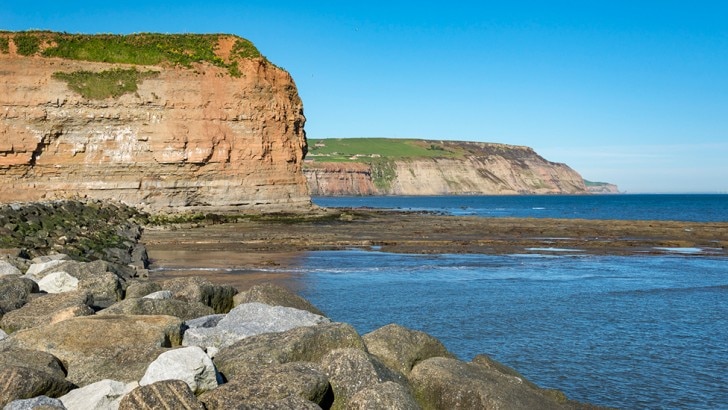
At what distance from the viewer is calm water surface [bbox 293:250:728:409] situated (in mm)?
10086

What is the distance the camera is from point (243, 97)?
50938mm

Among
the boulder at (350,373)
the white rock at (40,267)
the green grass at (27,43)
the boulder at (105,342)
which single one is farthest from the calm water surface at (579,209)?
the boulder at (350,373)

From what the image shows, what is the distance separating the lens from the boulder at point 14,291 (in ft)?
36.1

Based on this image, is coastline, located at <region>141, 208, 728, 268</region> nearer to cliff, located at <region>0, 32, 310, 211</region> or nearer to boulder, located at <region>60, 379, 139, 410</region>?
cliff, located at <region>0, 32, 310, 211</region>

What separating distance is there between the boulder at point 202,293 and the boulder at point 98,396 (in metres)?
4.69

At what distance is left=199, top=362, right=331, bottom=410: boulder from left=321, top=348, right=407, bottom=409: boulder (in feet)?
0.47

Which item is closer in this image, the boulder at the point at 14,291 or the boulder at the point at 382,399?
the boulder at the point at 382,399

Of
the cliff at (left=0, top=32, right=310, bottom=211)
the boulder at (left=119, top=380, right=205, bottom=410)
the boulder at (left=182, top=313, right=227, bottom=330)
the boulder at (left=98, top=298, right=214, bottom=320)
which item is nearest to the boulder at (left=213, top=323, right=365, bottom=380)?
the boulder at (left=119, top=380, right=205, bottom=410)

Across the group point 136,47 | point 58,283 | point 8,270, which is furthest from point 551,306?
point 136,47

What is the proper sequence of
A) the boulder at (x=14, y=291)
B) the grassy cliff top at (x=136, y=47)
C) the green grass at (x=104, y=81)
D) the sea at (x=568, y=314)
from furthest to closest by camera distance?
the grassy cliff top at (x=136, y=47), the green grass at (x=104, y=81), the boulder at (x=14, y=291), the sea at (x=568, y=314)

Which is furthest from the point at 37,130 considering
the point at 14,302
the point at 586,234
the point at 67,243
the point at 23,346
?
the point at 23,346

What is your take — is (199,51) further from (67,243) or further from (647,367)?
(647,367)

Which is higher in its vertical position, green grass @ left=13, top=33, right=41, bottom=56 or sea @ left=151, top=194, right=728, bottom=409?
green grass @ left=13, top=33, right=41, bottom=56

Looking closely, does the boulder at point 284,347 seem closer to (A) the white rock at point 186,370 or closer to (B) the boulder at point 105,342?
(A) the white rock at point 186,370
